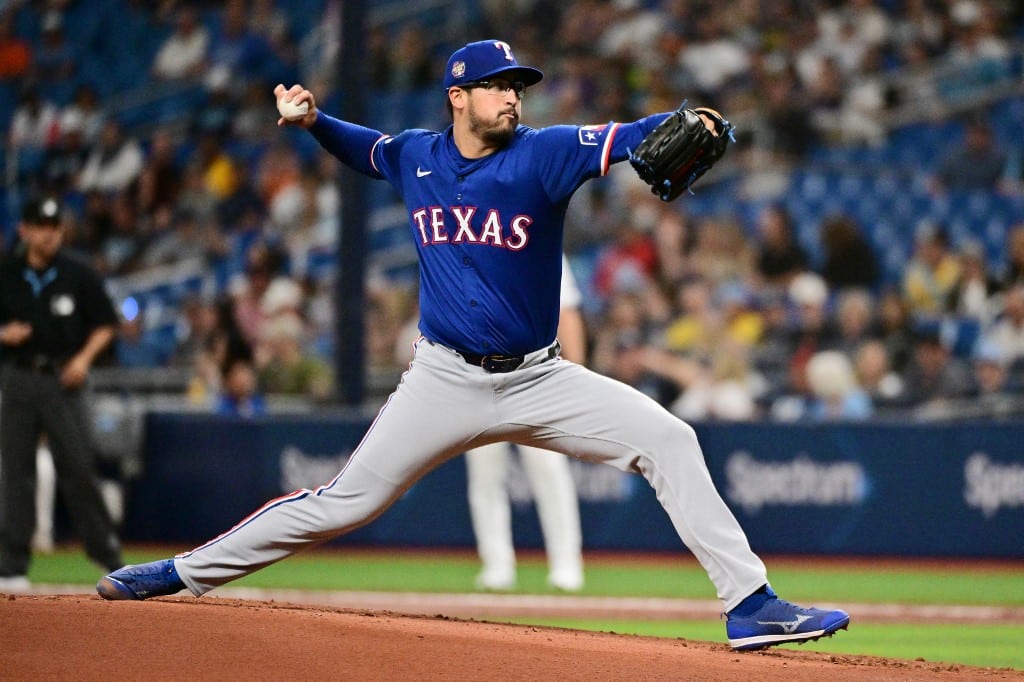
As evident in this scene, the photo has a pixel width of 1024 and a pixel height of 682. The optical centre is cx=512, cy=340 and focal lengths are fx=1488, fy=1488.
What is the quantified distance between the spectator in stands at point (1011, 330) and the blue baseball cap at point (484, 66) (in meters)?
8.23

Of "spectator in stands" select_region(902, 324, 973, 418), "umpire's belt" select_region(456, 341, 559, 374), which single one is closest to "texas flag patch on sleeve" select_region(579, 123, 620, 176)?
"umpire's belt" select_region(456, 341, 559, 374)

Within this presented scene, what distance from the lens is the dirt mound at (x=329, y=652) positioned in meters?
4.78

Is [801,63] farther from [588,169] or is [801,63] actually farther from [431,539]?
[588,169]

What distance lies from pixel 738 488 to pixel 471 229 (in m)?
6.80

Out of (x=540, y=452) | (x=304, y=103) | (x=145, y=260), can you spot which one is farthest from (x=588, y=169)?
(x=145, y=260)

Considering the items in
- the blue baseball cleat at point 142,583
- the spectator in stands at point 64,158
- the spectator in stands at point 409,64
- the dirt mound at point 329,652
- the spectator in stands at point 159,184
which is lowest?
the dirt mound at point 329,652

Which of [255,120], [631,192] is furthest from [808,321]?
[255,120]

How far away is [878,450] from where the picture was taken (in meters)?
11.4

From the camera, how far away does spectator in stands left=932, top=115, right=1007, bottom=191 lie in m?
14.2

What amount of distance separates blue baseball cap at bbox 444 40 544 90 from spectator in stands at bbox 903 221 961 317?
8.69 meters

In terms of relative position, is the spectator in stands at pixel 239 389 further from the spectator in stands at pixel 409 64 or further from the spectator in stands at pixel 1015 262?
the spectator in stands at pixel 1015 262

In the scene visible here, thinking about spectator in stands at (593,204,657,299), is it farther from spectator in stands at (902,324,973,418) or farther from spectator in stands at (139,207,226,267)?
spectator in stands at (139,207,226,267)

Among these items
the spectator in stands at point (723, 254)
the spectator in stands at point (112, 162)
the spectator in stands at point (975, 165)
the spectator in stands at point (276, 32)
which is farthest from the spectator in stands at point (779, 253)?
the spectator in stands at point (112, 162)

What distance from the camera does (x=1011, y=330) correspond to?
41.1 feet
